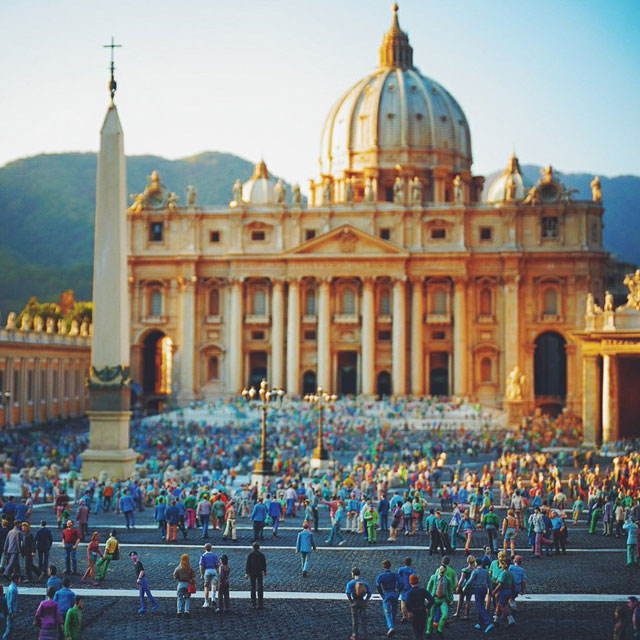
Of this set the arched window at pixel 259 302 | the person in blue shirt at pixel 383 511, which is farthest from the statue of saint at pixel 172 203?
the person in blue shirt at pixel 383 511

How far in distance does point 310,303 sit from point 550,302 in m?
17.1

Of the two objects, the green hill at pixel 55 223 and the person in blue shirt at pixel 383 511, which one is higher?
the green hill at pixel 55 223

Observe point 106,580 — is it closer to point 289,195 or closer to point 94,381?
point 94,381

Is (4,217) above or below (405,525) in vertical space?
above

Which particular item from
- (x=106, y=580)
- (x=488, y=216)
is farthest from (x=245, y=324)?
(x=106, y=580)

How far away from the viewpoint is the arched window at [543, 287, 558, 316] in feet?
251

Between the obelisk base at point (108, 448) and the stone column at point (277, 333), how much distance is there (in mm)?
45193

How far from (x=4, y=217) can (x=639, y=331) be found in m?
111

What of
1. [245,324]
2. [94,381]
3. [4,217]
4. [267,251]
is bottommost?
[94,381]

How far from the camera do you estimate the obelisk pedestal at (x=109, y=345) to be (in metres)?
32.5

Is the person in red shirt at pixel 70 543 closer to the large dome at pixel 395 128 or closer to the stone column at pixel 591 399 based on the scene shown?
the stone column at pixel 591 399

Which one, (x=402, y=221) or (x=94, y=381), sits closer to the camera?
(x=94, y=381)

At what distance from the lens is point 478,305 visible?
3039 inches

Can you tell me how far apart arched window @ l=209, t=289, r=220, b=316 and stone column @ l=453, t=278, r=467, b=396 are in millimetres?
17493
